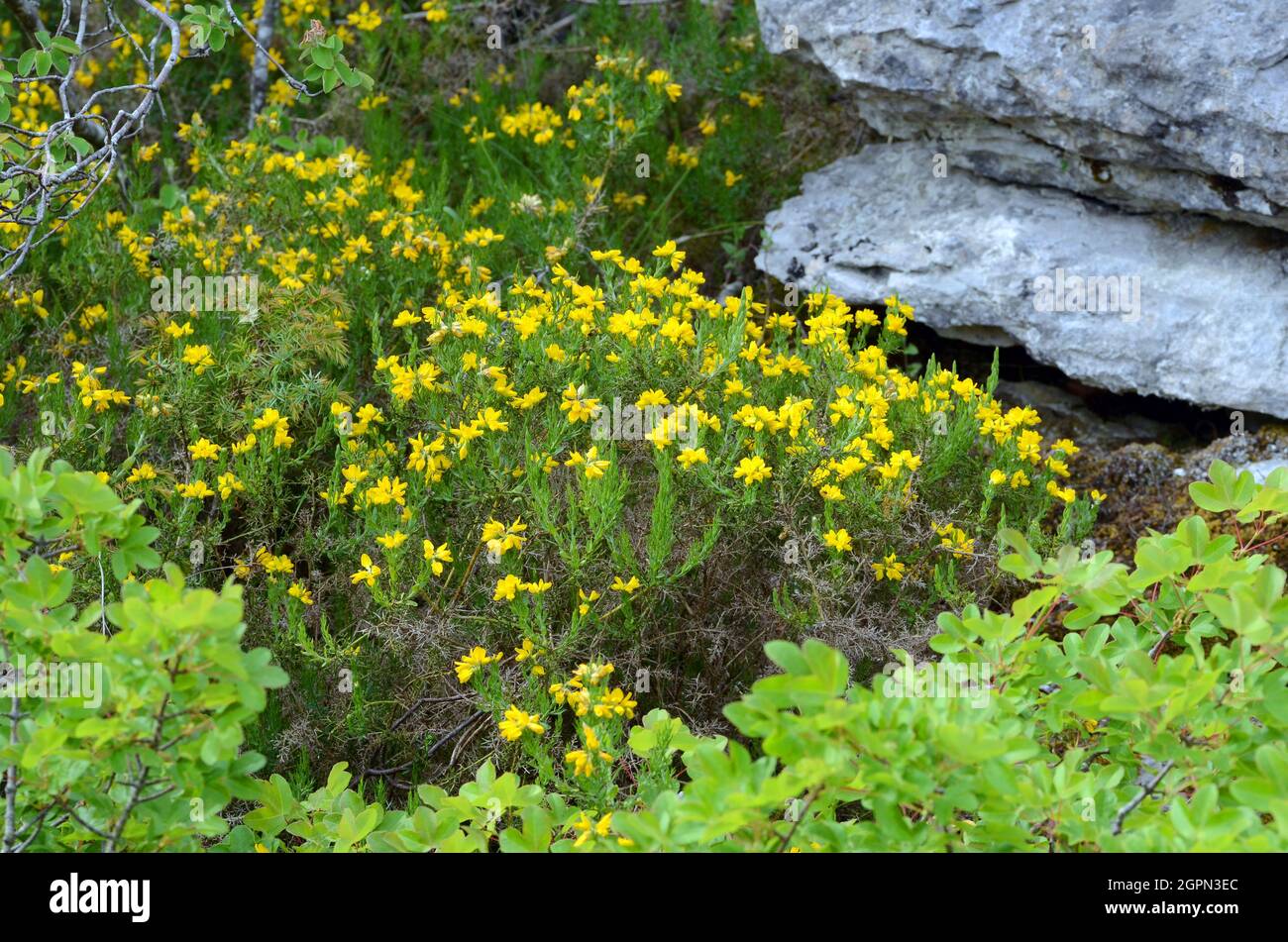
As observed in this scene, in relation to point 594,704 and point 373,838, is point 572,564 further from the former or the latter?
point 373,838

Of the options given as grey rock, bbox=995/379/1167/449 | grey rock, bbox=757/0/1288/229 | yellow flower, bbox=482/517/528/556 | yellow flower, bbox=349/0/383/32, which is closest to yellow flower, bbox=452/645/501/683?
yellow flower, bbox=482/517/528/556

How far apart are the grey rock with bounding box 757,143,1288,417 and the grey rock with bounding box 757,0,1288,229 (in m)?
0.13

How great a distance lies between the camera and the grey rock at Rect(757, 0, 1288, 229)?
14.2ft

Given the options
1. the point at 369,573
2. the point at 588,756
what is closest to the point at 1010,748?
the point at 588,756

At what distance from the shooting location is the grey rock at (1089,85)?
432 cm

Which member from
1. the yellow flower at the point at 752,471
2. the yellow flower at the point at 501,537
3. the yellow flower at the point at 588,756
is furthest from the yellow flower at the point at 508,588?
the yellow flower at the point at 752,471

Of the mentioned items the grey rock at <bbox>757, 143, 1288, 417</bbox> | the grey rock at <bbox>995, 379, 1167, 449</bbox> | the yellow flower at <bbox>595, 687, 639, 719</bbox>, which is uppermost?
the grey rock at <bbox>757, 143, 1288, 417</bbox>

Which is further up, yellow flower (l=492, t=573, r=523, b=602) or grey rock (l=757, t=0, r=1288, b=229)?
grey rock (l=757, t=0, r=1288, b=229)

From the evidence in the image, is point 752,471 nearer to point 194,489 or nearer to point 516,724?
point 516,724

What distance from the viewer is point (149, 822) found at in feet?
6.98

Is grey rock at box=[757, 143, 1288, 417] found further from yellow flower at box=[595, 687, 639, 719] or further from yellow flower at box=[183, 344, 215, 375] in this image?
yellow flower at box=[595, 687, 639, 719]

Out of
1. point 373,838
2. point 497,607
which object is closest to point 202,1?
point 497,607

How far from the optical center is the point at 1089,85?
14.8 feet

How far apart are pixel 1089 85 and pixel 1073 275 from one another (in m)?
0.70
